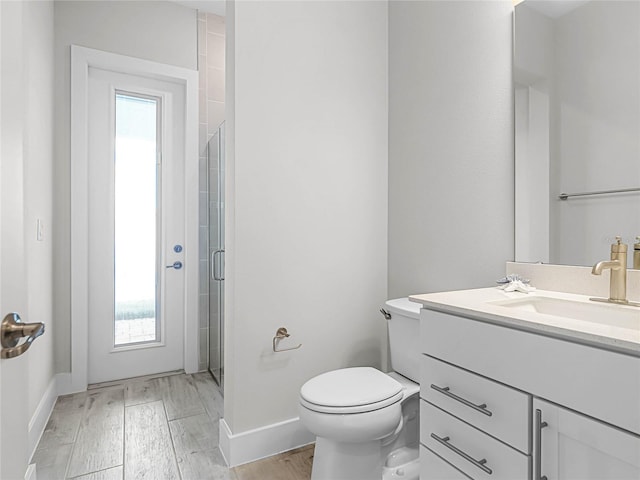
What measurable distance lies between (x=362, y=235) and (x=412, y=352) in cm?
74

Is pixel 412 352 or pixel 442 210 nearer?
pixel 412 352

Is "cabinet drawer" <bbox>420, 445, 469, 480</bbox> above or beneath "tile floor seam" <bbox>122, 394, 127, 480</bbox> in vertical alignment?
above

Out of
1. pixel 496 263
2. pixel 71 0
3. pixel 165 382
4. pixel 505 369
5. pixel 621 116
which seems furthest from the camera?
pixel 165 382

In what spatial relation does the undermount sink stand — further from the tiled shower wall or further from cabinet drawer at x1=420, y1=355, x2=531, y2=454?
the tiled shower wall

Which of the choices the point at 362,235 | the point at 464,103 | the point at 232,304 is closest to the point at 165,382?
the point at 232,304

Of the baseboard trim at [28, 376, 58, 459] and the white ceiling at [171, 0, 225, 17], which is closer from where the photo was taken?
the baseboard trim at [28, 376, 58, 459]

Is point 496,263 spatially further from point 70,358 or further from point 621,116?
point 70,358

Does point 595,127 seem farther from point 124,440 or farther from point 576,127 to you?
point 124,440

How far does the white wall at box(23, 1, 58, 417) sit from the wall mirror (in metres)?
2.22

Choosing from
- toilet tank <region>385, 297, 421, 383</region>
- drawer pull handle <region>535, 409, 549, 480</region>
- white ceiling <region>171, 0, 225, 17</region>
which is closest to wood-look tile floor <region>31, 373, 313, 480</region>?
toilet tank <region>385, 297, 421, 383</region>

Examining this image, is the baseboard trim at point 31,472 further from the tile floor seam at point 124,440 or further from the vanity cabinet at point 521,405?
the vanity cabinet at point 521,405

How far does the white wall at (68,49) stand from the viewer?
2.46m

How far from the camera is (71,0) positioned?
2.47m

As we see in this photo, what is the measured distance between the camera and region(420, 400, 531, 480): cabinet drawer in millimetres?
930
